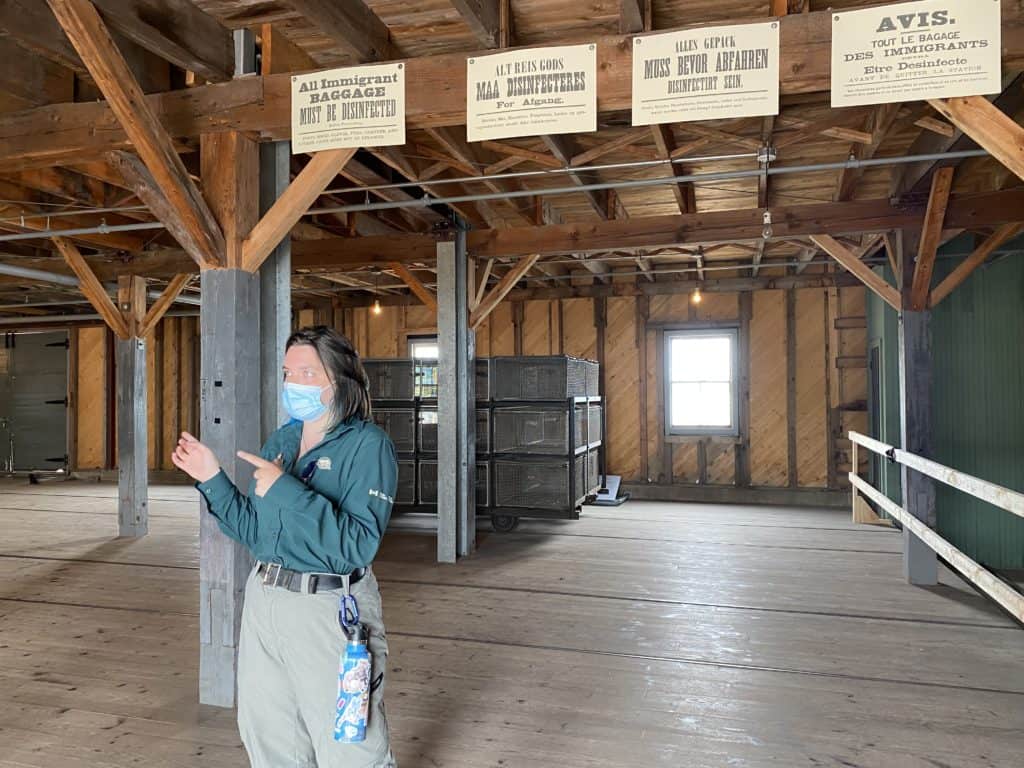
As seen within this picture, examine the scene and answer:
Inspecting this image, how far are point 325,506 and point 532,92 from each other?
7.50 ft

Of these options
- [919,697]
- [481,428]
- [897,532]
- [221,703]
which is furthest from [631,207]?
[221,703]

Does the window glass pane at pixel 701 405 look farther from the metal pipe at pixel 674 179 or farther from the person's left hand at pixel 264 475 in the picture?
the person's left hand at pixel 264 475

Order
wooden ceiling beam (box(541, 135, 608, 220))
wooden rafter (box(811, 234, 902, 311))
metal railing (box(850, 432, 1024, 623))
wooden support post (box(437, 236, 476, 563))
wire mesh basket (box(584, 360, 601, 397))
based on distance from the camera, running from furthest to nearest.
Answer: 1. wire mesh basket (box(584, 360, 601, 397))
2. wooden support post (box(437, 236, 476, 563))
3. wooden rafter (box(811, 234, 902, 311))
4. wooden ceiling beam (box(541, 135, 608, 220))
5. metal railing (box(850, 432, 1024, 623))

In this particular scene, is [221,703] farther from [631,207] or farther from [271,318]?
[631,207]

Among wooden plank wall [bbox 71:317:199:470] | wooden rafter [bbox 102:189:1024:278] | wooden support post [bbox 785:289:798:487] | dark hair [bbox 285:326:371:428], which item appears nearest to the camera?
dark hair [bbox 285:326:371:428]

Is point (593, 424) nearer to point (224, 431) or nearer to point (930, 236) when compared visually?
point (930, 236)

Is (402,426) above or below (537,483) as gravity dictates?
above

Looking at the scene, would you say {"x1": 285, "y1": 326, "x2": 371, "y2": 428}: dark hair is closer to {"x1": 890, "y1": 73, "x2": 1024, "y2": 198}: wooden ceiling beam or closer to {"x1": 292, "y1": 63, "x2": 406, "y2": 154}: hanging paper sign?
{"x1": 292, "y1": 63, "x2": 406, "y2": 154}: hanging paper sign

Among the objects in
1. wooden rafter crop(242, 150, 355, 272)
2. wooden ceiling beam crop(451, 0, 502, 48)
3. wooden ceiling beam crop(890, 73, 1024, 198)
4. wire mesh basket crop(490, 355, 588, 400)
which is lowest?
wire mesh basket crop(490, 355, 588, 400)

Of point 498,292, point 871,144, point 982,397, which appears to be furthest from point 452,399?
point 982,397

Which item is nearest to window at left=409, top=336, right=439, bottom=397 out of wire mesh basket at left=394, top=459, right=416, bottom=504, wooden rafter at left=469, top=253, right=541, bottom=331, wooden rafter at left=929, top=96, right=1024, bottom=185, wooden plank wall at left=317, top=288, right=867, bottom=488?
wire mesh basket at left=394, top=459, right=416, bottom=504

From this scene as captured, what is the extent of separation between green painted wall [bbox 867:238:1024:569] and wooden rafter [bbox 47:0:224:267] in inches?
247

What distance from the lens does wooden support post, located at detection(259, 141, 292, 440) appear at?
3635 mm

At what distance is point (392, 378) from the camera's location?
8.09 meters
